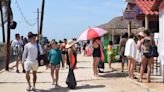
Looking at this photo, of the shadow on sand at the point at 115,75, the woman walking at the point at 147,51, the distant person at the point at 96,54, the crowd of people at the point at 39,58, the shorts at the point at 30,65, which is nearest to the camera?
the shorts at the point at 30,65

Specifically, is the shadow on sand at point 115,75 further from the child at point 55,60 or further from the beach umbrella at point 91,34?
the child at point 55,60

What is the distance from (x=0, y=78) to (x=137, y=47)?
220 inches

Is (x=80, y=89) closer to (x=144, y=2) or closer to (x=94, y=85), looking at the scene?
(x=94, y=85)

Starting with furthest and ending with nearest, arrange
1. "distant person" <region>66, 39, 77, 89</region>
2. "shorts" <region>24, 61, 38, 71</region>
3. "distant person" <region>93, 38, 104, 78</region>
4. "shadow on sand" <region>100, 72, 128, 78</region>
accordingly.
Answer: "shadow on sand" <region>100, 72, 128, 78</region> < "distant person" <region>93, 38, 104, 78</region> < "distant person" <region>66, 39, 77, 89</region> < "shorts" <region>24, 61, 38, 71</region>

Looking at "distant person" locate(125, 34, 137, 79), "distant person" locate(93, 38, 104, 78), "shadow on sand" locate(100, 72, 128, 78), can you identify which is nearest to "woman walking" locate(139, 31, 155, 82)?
"distant person" locate(125, 34, 137, 79)

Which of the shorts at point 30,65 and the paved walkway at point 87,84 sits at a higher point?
the shorts at point 30,65

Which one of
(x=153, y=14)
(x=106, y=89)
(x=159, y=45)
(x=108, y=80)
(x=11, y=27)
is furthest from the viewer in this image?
(x=11, y=27)

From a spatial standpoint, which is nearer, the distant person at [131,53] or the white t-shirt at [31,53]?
the white t-shirt at [31,53]

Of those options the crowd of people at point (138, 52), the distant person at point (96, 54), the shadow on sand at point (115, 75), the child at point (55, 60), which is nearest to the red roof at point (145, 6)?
the crowd of people at point (138, 52)

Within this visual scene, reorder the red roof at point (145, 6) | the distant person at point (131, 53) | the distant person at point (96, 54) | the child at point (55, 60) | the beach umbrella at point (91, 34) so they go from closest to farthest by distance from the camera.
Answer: the child at point (55, 60), the distant person at point (131, 53), the beach umbrella at point (91, 34), the distant person at point (96, 54), the red roof at point (145, 6)

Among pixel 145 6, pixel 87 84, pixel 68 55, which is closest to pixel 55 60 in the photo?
pixel 68 55

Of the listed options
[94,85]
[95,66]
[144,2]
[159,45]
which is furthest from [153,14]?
[94,85]

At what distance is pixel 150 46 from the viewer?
54.2 ft

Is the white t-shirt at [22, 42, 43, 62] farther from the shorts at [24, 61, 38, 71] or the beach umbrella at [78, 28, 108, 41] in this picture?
the beach umbrella at [78, 28, 108, 41]
